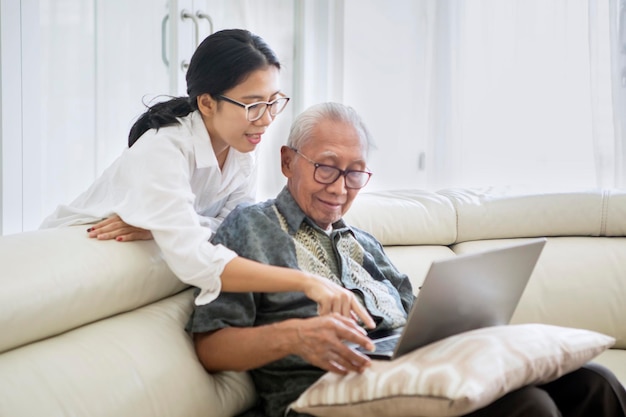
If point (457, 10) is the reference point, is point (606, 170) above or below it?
below

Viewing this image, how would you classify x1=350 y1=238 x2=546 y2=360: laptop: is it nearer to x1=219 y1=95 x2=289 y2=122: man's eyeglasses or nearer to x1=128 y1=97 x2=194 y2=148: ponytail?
x1=219 y1=95 x2=289 y2=122: man's eyeglasses

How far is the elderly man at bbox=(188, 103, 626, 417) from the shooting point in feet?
5.11

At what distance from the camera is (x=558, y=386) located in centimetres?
164

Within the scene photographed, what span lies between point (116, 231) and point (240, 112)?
0.43 m

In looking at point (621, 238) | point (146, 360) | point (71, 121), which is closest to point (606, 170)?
point (621, 238)

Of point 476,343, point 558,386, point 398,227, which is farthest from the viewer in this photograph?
point 398,227

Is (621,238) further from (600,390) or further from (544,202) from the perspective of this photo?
(600,390)

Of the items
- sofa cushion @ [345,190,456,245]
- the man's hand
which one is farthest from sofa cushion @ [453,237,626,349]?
the man's hand

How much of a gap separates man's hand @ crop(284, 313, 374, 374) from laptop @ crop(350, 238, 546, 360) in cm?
6

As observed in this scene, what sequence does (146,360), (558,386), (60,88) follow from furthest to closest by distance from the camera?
(60,88) → (558,386) → (146,360)

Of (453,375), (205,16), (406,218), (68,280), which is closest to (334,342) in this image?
(453,375)

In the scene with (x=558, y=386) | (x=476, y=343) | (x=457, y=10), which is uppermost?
(x=457, y=10)

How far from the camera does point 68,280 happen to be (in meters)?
1.46

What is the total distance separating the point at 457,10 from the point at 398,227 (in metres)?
1.46
